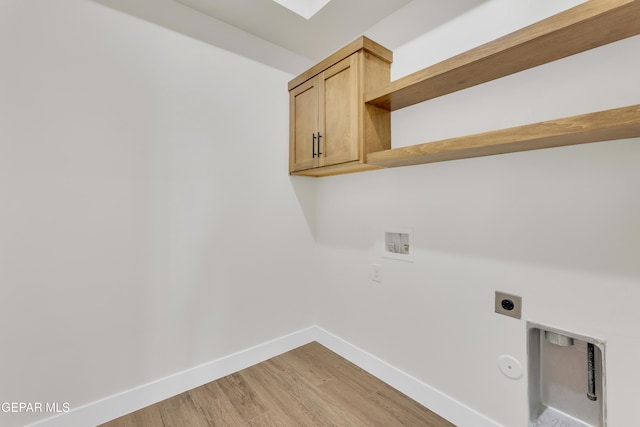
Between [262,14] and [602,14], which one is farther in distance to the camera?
[262,14]

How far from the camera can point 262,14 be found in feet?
6.29

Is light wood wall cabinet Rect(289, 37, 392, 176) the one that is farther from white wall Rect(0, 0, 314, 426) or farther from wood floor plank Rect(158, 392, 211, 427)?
wood floor plank Rect(158, 392, 211, 427)

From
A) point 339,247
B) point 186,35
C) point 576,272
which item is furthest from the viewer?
point 339,247

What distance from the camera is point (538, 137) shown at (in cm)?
105

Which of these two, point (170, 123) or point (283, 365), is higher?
point (170, 123)

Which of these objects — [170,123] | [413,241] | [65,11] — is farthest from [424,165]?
[65,11]

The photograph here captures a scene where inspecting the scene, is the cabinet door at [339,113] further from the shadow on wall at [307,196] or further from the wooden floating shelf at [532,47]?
the shadow on wall at [307,196]

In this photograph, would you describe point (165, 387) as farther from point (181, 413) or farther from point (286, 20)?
point (286, 20)

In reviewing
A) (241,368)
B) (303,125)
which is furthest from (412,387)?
(303,125)

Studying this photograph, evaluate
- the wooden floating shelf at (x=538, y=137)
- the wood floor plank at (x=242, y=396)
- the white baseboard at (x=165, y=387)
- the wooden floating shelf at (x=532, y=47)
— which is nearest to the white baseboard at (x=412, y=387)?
the white baseboard at (x=165, y=387)

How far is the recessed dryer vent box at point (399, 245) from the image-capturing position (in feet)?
5.92

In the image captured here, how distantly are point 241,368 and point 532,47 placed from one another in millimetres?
2578

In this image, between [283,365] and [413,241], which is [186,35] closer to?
[413,241]

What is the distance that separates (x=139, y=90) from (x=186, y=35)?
1.72 feet
